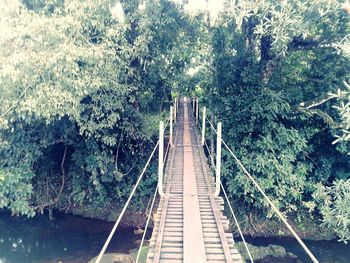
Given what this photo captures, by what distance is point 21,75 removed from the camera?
5320 millimetres

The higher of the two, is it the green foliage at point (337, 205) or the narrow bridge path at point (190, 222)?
the narrow bridge path at point (190, 222)

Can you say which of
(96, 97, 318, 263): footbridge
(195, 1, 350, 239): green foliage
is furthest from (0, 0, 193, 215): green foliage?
(96, 97, 318, 263): footbridge

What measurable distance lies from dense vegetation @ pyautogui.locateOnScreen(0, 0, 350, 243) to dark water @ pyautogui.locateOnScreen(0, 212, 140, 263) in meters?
0.60

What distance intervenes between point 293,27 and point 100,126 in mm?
4663

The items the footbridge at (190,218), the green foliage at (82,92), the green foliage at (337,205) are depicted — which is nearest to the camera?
the footbridge at (190,218)

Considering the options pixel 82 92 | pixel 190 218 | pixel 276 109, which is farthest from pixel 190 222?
pixel 276 109

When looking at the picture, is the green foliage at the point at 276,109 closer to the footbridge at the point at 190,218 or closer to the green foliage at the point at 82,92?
the green foliage at the point at 82,92

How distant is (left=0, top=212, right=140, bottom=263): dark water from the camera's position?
7832mm

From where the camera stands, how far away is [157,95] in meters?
10.3

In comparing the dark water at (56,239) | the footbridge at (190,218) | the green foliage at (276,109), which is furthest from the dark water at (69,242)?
the footbridge at (190,218)

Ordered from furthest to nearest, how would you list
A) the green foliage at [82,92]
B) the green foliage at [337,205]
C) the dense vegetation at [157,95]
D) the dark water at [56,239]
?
the dark water at [56,239] → the green foliage at [337,205] → the dense vegetation at [157,95] → the green foliage at [82,92]

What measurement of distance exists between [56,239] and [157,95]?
5.27m

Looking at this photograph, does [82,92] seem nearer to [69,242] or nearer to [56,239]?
[69,242]

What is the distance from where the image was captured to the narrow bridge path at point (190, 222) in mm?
3211
